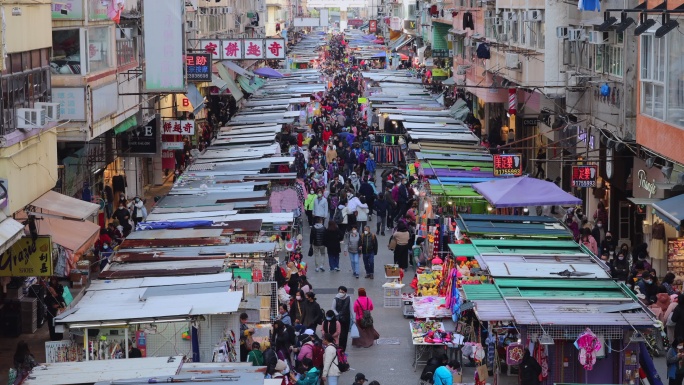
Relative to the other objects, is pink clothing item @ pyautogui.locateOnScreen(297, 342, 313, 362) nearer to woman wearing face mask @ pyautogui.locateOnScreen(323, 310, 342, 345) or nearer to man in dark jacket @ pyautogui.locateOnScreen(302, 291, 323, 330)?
woman wearing face mask @ pyautogui.locateOnScreen(323, 310, 342, 345)

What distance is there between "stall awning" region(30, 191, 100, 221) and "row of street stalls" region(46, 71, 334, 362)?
86cm

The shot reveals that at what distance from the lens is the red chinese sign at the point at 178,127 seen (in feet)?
107

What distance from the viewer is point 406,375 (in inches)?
→ 704

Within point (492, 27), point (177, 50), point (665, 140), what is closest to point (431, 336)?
point (665, 140)

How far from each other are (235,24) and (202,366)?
53987mm

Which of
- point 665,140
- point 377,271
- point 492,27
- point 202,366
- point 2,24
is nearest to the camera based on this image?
point 202,366

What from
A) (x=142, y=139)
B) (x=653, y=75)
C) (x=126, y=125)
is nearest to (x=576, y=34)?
(x=653, y=75)

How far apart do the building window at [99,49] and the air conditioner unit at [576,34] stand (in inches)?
414

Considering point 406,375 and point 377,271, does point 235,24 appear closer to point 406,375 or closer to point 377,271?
point 377,271

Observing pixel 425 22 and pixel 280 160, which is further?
pixel 425 22

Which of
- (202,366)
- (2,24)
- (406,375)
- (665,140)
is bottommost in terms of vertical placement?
(406,375)

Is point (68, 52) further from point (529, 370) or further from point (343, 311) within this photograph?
point (529, 370)

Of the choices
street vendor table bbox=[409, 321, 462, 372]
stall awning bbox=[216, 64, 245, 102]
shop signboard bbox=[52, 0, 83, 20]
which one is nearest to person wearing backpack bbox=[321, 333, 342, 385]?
street vendor table bbox=[409, 321, 462, 372]

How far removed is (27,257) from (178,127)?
16.4 metres
